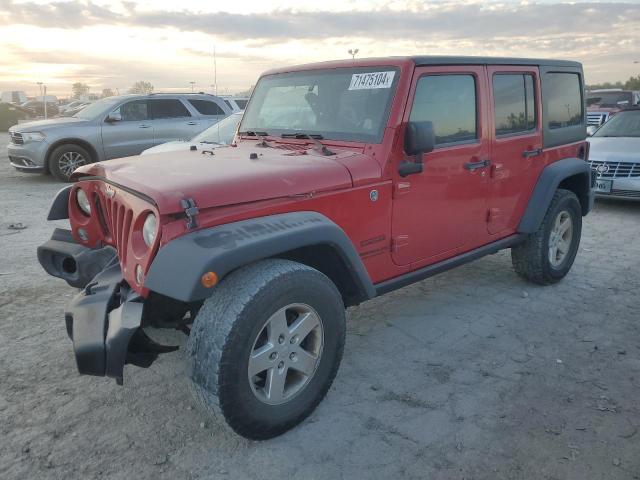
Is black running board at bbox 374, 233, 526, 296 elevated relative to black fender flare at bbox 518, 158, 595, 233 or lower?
lower

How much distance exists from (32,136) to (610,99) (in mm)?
15403

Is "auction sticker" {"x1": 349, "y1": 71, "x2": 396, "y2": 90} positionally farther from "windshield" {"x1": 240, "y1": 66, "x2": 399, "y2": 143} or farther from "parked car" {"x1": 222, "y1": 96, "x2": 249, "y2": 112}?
"parked car" {"x1": 222, "y1": 96, "x2": 249, "y2": 112}

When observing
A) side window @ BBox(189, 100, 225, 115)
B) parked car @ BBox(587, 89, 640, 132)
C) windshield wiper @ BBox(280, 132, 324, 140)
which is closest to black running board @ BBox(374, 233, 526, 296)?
windshield wiper @ BBox(280, 132, 324, 140)

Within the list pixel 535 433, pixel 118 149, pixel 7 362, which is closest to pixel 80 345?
pixel 7 362

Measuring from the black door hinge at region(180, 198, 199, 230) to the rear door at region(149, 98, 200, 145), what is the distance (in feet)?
30.1

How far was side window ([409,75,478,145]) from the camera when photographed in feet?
11.4

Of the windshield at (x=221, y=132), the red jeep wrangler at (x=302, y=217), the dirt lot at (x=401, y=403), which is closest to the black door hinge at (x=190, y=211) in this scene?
the red jeep wrangler at (x=302, y=217)

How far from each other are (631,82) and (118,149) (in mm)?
42941

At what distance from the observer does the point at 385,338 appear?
3.90 m

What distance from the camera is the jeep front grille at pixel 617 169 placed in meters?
7.88

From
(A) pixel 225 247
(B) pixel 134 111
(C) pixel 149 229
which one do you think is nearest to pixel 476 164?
(A) pixel 225 247

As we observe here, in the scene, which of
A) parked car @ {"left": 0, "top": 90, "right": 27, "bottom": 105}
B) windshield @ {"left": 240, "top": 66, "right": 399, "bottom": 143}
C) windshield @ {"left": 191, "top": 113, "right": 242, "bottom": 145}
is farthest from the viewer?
parked car @ {"left": 0, "top": 90, "right": 27, "bottom": 105}

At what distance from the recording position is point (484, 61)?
397 centimetres

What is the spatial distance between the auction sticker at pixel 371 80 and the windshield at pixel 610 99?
48.5ft
